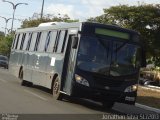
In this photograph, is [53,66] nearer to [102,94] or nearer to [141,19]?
[102,94]

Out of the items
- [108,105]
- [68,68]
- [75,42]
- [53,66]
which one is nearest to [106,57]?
[75,42]

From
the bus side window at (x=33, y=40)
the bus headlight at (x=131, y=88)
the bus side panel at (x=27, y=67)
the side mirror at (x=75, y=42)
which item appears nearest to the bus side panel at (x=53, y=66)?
the side mirror at (x=75, y=42)

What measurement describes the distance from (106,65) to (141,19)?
149ft

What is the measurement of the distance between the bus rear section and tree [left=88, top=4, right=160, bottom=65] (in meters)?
44.1

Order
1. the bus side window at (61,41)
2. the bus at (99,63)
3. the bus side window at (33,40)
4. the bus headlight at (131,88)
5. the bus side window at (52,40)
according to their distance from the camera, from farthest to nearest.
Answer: the bus side window at (33,40) → the bus side window at (52,40) → the bus side window at (61,41) → the bus headlight at (131,88) → the bus at (99,63)

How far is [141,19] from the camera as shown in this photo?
63125 mm

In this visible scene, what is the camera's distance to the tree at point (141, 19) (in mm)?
62844

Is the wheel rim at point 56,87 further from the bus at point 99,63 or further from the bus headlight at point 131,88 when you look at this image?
the bus headlight at point 131,88

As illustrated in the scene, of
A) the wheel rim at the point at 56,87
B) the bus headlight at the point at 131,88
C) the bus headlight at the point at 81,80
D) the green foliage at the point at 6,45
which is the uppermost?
the bus headlight at the point at 81,80

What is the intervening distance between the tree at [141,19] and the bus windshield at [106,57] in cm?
4417

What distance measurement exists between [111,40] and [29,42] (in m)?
8.58

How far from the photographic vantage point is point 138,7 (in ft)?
210

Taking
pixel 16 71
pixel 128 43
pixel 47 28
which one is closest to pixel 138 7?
pixel 16 71

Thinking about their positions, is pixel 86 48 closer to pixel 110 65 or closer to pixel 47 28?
pixel 110 65
